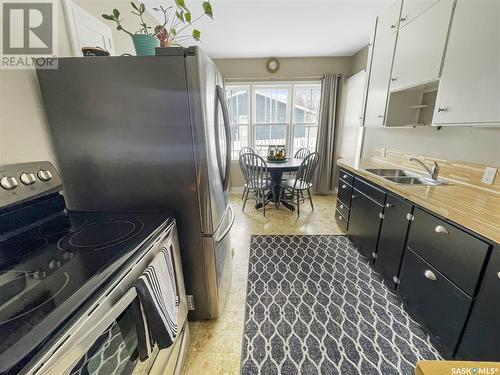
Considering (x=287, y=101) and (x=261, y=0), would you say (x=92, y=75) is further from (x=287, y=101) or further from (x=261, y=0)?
(x=287, y=101)

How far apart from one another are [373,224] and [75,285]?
209 centimetres

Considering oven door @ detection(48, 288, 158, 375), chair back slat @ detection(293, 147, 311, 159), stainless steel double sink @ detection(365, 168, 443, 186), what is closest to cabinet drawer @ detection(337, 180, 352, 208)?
stainless steel double sink @ detection(365, 168, 443, 186)

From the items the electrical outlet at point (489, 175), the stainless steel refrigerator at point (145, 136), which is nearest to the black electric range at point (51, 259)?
the stainless steel refrigerator at point (145, 136)

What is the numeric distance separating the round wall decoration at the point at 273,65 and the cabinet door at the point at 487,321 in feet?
12.5

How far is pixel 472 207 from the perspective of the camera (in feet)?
4.07

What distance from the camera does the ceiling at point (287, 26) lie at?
2180 mm

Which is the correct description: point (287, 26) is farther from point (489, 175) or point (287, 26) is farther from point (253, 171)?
→ point (489, 175)

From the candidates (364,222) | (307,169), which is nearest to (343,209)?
(364,222)

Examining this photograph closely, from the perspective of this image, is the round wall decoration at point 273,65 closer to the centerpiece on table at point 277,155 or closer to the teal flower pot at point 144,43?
the centerpiece on table at point 277,155

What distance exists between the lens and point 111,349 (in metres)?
0.65

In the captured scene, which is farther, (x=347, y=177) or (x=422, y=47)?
(x=347, y=177)

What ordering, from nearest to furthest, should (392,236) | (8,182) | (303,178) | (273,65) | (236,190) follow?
1. (8,182)
2. (392,236)
3. (303,178)
4. (273,65)
5. (236,190)

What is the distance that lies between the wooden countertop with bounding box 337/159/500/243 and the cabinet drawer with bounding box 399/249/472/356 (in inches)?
14.0

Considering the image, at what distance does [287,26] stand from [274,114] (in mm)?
1647
